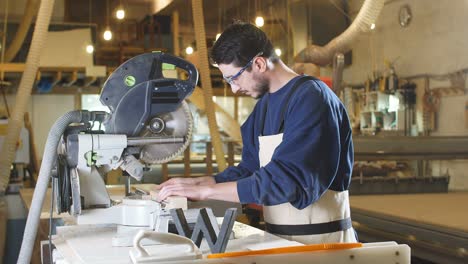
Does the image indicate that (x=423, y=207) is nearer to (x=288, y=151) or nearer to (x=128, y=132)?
(x=288, y=151)

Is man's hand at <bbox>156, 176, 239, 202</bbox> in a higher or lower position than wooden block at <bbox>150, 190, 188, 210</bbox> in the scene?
higher

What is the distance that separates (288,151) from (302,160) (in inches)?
2.1

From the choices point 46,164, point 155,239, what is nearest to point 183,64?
point 46,164

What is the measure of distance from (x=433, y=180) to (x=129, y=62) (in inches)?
152

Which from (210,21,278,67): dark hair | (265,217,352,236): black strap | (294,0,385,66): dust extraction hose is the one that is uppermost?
(294,0,385,66): dust extraction hose

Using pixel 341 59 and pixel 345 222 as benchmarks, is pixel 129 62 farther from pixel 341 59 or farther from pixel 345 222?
pixel 341 59

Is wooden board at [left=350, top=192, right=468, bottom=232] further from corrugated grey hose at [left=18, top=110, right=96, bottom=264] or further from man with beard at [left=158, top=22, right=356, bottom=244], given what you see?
corrugated grey hose at [left=18, top=110, right=96, bottom=264]

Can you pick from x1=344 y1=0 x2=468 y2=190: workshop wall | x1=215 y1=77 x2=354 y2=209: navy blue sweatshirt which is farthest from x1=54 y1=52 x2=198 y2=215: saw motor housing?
x1=344 y1=0 x2=468 y2=190: workshop wall

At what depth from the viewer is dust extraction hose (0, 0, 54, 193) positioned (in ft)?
12.6

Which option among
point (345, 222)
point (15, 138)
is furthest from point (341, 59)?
point (345, 222)

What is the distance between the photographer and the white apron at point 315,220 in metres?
2.11

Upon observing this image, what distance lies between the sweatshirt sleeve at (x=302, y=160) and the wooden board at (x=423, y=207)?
143cm

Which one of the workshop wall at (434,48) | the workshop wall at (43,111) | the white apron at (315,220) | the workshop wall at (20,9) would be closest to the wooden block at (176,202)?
the white apron at (315,220)

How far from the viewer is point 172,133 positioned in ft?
7.30
